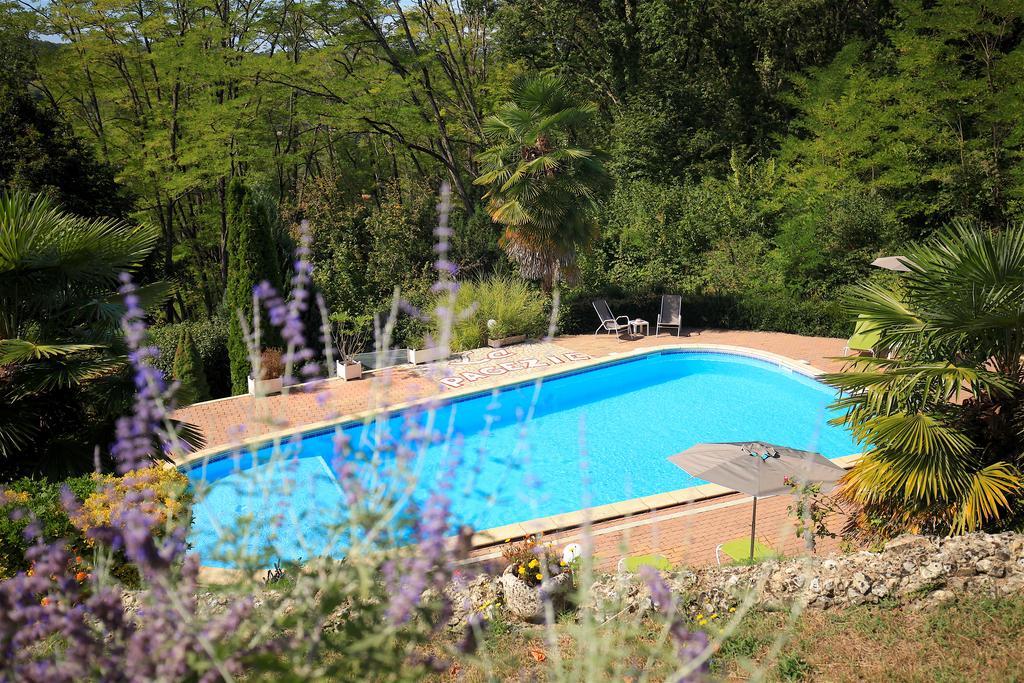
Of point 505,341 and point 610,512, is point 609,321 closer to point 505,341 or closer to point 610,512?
point 505,341

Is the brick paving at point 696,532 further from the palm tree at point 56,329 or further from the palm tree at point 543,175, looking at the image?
the palm tree at point 543,175

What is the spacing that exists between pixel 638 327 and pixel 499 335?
353 cm

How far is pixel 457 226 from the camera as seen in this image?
1950cm

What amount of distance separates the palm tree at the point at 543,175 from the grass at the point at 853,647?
38.3 feet

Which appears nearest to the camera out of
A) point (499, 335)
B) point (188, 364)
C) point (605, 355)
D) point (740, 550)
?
point (740, 550)

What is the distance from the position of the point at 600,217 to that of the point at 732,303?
17.4 ft

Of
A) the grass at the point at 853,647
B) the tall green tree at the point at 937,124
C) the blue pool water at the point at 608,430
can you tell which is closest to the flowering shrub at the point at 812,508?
the grass at the point at 853,647

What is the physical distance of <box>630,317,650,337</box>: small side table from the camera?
16609mm

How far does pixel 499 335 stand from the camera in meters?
15.9

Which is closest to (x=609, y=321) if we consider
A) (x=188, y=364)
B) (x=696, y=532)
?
(x=188, y=364)

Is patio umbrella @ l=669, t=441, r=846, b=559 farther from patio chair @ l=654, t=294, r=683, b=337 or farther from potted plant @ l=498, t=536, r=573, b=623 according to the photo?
patio chair @ l=654, t=294, r=683, b=337

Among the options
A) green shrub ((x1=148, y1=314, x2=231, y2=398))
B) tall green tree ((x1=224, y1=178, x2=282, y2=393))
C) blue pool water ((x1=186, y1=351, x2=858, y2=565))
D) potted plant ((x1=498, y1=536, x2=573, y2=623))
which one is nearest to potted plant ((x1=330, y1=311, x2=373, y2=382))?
tall green tree ((x1=224, y1=178, x2=282, y2=393))

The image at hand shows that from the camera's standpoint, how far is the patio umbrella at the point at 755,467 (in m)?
6.37

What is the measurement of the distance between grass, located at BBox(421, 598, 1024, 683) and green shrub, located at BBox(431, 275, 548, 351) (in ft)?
35.3
